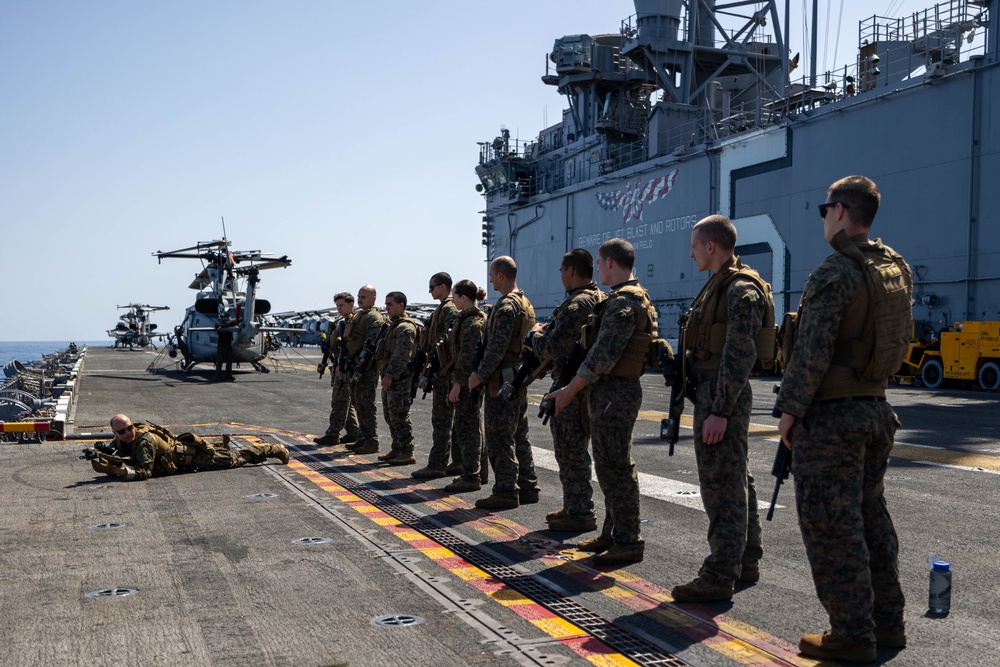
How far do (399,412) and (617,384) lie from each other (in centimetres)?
542

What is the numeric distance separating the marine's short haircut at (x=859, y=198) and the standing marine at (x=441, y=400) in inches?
229

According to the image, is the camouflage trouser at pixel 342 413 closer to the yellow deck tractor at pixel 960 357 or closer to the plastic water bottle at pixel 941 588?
the plastic water bottle at pixel 941 588

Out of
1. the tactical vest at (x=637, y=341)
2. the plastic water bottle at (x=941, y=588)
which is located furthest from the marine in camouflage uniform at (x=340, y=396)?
the plastic water bottle at (x=941, y=588)

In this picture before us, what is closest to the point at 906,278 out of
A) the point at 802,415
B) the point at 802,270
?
the point at 802,415

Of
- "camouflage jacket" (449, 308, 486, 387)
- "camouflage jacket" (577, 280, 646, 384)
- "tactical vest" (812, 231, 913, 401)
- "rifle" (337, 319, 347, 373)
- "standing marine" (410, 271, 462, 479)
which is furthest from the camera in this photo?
"rifle" (337, 319, 347, 373)

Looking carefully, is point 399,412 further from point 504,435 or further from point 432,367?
point 504,435

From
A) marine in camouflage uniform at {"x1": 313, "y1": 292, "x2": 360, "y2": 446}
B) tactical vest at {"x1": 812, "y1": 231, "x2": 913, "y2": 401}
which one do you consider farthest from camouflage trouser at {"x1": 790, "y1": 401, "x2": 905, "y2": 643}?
marine in camouflage uniform at {"x1": 313, "y1": 292, "x2": 360, "y2": 446}

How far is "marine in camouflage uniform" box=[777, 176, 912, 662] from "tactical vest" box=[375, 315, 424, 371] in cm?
711

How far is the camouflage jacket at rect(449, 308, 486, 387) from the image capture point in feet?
29.0

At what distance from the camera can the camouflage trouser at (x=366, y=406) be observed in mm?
12031

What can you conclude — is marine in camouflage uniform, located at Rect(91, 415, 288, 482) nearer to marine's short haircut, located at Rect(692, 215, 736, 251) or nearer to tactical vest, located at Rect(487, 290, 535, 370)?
tactical vest, located at Rect(487, 290, 535, 370)

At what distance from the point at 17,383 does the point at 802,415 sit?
3247cm

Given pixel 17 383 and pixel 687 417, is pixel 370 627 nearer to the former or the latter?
pixel 687 417

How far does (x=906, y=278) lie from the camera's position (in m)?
4.30
